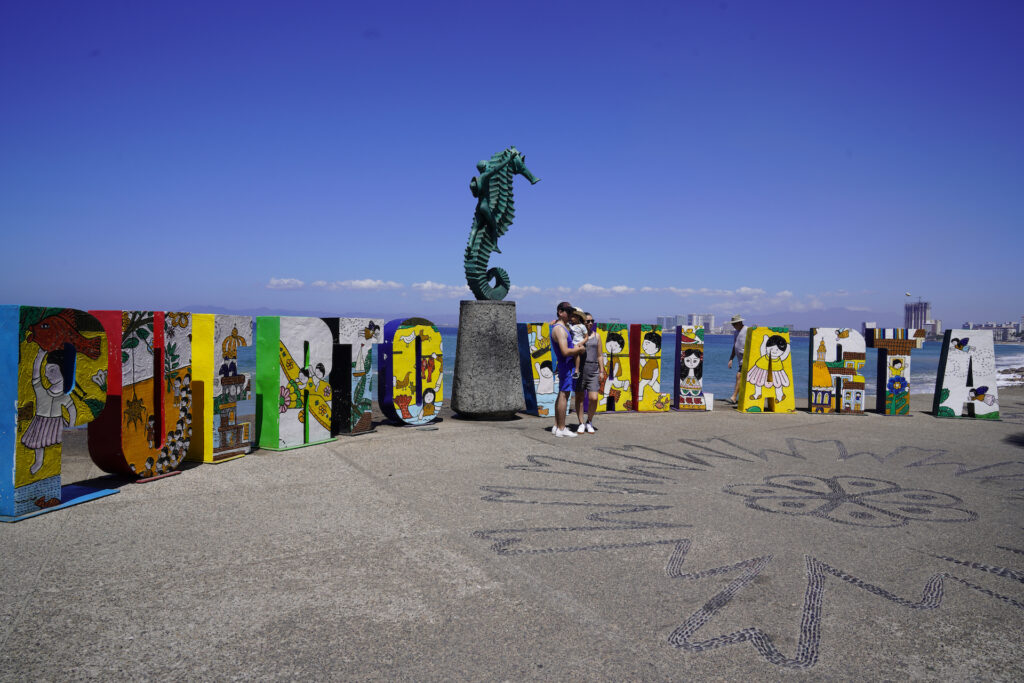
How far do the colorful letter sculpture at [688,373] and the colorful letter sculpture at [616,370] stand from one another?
1.11 metres

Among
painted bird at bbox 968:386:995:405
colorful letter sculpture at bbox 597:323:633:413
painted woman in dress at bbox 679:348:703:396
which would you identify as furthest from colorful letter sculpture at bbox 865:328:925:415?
colorful letter sculpture at bbox 597:323:633:413

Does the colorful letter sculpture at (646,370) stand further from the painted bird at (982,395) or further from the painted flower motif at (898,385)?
the painted bird at (982,395)

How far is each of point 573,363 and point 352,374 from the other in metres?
3.16

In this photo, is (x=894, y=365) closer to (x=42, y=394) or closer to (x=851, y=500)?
(x=851, y=500)

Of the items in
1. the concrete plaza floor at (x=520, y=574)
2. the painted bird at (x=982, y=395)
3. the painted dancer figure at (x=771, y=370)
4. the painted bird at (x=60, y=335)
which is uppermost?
the painted bird at (x=60, y=335)

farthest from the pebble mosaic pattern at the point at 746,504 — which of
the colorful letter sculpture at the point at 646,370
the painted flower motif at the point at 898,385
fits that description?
the painted flower motif at the point at 898,385

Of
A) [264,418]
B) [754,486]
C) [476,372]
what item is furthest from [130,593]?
[476,372]

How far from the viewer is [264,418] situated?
8188 mm

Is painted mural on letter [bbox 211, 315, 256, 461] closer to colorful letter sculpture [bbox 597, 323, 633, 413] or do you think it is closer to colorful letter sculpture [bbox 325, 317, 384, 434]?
colorful letter sculpture [bbox 325, 317, 384, 434]

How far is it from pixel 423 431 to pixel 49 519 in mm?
5084

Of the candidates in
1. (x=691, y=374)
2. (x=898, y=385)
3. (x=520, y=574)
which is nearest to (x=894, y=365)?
(x=898, y=385)

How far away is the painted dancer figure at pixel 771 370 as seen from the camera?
12578 millimetres

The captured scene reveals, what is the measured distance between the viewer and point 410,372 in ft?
33.4

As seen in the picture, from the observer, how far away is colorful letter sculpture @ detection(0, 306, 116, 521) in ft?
16.6
